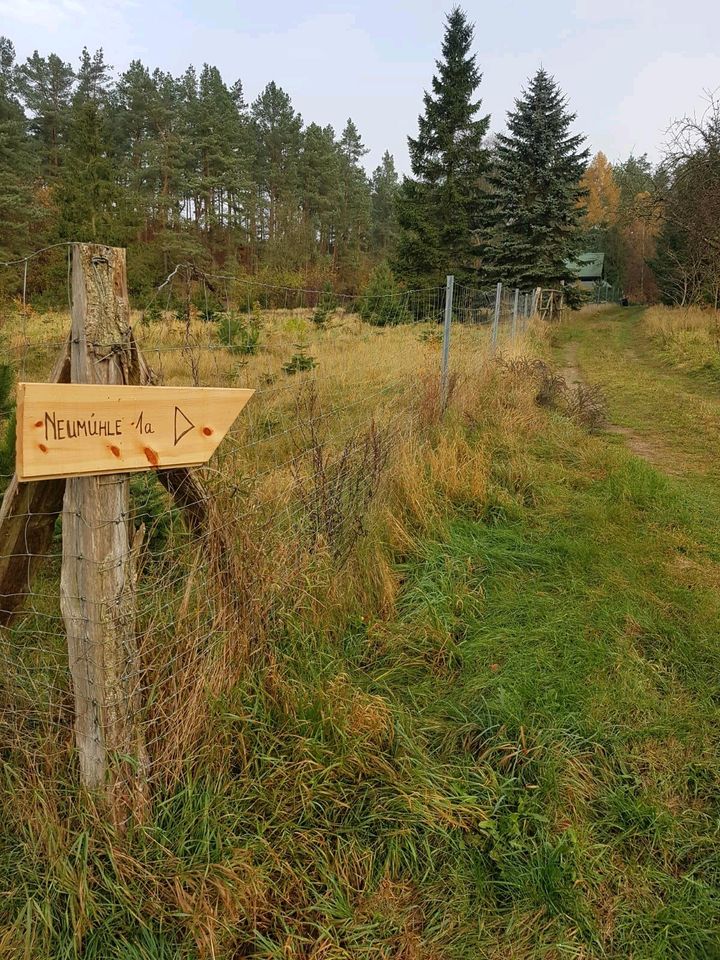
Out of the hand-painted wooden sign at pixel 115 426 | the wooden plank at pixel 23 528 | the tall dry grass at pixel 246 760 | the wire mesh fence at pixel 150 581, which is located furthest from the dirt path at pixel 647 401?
the wooden plank at pixel 23 528

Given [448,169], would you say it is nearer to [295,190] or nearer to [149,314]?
[295,190]

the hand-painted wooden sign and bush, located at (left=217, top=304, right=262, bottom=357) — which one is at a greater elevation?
bush, located at (left=217, top=304, right=262, bottom=357)

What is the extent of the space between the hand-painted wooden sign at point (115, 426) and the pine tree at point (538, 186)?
995 inches

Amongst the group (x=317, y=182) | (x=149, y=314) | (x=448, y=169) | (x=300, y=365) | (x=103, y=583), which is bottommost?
(x=103, y=583)

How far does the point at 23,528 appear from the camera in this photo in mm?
1736

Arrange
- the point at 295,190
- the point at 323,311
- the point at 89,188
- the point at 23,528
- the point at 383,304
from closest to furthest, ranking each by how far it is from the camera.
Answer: the point at 23,528 → the point at 323,311 → the point at 383,304 → the point at 89,188 → the point at 295,190

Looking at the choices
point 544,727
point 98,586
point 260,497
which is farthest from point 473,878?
point 260,497

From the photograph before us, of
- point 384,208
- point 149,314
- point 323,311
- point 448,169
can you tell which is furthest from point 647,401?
point 384,208

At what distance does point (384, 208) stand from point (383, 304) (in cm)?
5207

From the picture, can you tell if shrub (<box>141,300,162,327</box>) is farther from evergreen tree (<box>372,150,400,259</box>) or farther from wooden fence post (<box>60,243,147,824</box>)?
evergreen tree (<box>372,150,400,259</box>)

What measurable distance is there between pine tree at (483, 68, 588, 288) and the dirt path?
7.77 metres

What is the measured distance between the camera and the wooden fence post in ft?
4.99

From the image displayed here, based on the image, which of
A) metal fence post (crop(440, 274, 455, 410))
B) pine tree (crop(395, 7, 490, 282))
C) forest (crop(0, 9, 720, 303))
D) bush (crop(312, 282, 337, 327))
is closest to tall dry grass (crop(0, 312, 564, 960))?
metal fence post (crop(440, 274, 455, 410))

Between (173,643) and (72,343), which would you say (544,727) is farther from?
(72,343)
